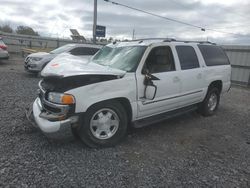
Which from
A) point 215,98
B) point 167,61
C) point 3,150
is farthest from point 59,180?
point 215,98

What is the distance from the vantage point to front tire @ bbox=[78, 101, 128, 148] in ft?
11.1

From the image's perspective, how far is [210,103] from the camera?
229 inches

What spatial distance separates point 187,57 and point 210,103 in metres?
1.68

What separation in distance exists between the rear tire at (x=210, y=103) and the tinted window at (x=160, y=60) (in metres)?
1.75

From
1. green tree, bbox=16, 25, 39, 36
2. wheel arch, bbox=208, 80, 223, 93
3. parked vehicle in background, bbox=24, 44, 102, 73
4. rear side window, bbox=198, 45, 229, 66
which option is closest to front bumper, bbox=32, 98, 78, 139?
rear side window, bbox=198, 45, 229, 66

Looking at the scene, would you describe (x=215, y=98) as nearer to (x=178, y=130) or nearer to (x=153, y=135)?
(x=178, y=130)

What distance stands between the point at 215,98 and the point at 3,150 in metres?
5.20

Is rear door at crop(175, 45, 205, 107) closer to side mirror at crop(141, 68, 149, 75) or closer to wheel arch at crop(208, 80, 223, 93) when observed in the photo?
wheel arch at crop(208, 80, 223, 93)

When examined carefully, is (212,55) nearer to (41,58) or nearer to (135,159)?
(135,159)

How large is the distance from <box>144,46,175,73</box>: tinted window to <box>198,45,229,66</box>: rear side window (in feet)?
4.53

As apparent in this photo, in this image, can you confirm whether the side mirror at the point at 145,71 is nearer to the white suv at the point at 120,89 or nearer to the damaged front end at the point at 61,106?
the white suv at the point at 120,89

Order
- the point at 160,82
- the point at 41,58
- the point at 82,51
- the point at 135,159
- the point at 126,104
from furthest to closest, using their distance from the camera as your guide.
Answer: the point at 82,51 < the point at 41,58 < the point at 160,82 < the point at 126,104 < the point at 135,159

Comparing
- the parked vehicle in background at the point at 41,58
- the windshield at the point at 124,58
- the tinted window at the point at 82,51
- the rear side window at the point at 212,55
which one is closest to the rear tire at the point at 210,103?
the rear side window at the point at 212,55

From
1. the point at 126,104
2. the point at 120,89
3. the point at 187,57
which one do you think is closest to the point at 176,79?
the point at 187,57
